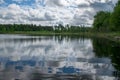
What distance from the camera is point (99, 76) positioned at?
17.6 m

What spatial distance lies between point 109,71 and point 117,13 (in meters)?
68.0

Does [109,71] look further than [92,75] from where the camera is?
Yes

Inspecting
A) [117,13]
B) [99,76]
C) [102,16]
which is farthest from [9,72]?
[102,16]

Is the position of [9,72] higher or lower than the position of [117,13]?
lower

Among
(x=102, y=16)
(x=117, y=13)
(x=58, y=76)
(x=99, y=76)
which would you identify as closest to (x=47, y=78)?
(x=58, y=76)

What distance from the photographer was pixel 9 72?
19.0 meters

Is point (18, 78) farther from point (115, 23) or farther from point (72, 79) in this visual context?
point (115, 23)

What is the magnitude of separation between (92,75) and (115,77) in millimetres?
1517

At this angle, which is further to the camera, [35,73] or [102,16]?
[102,16]

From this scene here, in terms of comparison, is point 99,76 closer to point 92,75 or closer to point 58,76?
point 92,75

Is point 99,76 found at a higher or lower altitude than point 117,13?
lower

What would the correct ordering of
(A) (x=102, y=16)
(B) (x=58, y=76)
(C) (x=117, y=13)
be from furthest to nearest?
(A) (x=102, y=16)
(C) (x=117, y=13)
(B) (x=58, y=76)

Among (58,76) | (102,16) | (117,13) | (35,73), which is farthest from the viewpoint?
(102,16)

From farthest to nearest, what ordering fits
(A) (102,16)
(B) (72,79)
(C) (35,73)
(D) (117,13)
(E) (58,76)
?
(A) (102,16)
(D) (117,13)
(C) (35,73)
(E) (58,76)
(B) (72,79)
